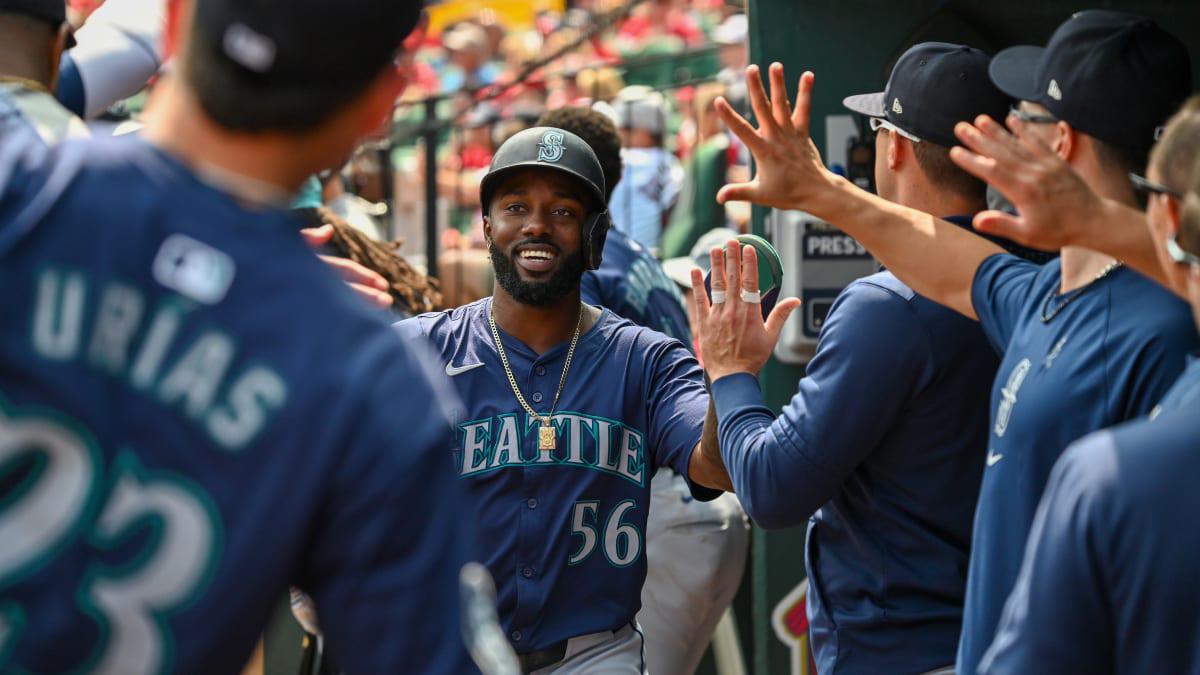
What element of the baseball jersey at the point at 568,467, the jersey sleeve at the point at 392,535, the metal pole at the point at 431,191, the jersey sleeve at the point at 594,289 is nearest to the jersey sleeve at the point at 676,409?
the baseball jersey at the point at 568,467

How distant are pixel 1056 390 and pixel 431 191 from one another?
599cm

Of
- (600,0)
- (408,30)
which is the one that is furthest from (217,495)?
(600,0)

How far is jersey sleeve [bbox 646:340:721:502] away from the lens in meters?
3.87

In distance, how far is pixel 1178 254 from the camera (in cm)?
212

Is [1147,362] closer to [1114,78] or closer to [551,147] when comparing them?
[1114,78]

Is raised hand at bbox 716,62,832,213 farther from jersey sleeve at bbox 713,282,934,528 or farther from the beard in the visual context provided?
the beard

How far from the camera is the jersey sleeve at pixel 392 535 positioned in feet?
5.53

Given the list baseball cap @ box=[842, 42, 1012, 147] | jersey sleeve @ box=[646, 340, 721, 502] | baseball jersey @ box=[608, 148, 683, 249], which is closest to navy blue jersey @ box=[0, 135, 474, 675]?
baseball cap @ box=[842, 42, 1012, 147]

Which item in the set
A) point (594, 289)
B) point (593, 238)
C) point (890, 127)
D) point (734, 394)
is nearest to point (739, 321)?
point (734, 394)

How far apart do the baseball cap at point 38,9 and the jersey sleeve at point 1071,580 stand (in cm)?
197

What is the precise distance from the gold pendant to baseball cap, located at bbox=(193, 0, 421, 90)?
2.21 metres

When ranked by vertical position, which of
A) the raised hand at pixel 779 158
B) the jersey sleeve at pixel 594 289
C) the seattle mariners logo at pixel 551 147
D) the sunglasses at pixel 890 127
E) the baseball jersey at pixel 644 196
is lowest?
the jersey sleeve at pixel 594 289

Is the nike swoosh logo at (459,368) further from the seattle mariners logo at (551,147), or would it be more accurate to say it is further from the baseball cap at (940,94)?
the baseball cap at (940,94)

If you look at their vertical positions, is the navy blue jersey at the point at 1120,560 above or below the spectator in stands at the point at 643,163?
below
